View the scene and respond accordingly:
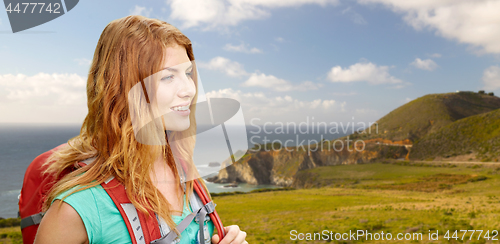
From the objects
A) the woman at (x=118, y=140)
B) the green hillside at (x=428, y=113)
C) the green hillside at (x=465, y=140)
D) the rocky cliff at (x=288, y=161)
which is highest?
the green hillside at (x=428, y=113)

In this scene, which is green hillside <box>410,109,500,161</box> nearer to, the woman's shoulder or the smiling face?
the smiling face

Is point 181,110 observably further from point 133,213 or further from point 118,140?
point 133,213

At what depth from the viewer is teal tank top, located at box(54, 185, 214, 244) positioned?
89cm

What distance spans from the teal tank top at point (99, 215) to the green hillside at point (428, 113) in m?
97.7

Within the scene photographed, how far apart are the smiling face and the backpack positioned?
1.04ft

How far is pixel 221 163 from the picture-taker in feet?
4.59

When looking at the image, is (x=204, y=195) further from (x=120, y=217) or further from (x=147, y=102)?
(x=147, y=102)

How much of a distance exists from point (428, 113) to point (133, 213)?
11692 cm

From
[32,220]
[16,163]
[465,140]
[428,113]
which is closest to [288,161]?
[465,140]

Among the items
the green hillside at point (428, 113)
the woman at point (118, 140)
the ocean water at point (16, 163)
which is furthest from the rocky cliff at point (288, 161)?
the woman at point (118, 140)

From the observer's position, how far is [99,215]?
0.93 metres

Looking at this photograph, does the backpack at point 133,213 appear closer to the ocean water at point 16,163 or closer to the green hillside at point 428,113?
the ocean water at point 16,163

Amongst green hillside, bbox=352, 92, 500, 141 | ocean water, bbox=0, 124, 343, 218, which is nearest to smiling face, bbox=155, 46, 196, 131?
ocean water, bbox=0, 124, 343, 218

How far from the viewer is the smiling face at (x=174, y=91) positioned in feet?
3.54
